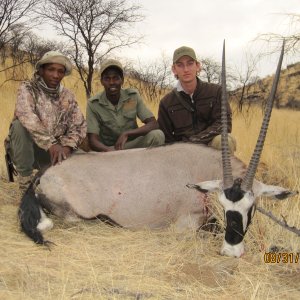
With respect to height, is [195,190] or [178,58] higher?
[178,58]

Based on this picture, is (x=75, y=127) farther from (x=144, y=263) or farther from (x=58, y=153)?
(x=144, y=263)

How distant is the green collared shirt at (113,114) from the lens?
5383 millimetres

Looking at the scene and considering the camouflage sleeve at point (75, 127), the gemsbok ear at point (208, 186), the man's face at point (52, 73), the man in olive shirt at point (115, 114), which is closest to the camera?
the gemsbok ear at point (208, 186)

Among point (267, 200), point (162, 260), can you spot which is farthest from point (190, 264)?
point (267, 200)

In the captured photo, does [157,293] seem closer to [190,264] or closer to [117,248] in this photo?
A: [190,264]

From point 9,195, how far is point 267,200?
2.63m

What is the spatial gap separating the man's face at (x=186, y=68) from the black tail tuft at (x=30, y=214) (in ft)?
6.63

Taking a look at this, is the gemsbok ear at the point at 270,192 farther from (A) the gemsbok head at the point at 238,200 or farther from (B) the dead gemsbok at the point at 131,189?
(B) the dead gemsbok at the point at 131,189

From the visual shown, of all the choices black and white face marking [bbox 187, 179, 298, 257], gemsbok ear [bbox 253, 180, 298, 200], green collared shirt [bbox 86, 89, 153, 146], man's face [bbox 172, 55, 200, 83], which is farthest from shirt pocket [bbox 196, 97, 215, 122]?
black and white face marking [bbox 187, 179, 298, 257]

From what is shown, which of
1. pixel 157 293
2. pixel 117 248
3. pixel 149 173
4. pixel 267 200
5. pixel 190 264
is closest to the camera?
pixel 157 293

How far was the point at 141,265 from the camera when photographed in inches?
121

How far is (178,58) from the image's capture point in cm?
498
